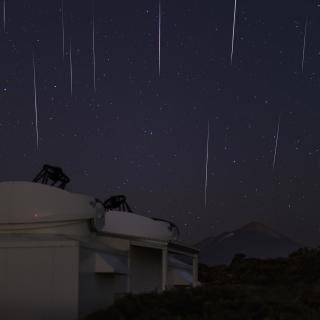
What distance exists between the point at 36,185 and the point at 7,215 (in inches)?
44.1

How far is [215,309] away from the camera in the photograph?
10438 mm

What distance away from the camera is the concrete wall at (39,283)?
15336 mm

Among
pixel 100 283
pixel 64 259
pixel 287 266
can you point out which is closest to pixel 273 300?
pixel 64 259

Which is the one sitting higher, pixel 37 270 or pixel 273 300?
pixel 273 300

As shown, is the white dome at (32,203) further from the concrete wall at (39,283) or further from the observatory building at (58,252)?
the concrete wall at (39,283)

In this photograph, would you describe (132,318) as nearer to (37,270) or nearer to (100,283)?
(37,270)

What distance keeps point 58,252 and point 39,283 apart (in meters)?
0.87

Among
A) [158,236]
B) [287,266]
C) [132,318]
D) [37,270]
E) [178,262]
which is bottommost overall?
[287,266]

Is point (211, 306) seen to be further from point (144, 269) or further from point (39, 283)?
point (144, 269)

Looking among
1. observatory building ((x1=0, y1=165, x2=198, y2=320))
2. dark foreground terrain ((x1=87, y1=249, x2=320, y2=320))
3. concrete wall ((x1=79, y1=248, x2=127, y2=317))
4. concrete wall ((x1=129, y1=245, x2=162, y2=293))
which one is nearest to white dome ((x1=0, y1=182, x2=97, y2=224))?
observatory building ((x1=0, y1=165, x2=198, y2=320))

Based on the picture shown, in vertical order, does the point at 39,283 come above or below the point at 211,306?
below

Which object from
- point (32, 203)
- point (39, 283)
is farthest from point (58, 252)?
point (32, 203)

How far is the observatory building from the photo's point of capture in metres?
15.4

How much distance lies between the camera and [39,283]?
50.8 feet
